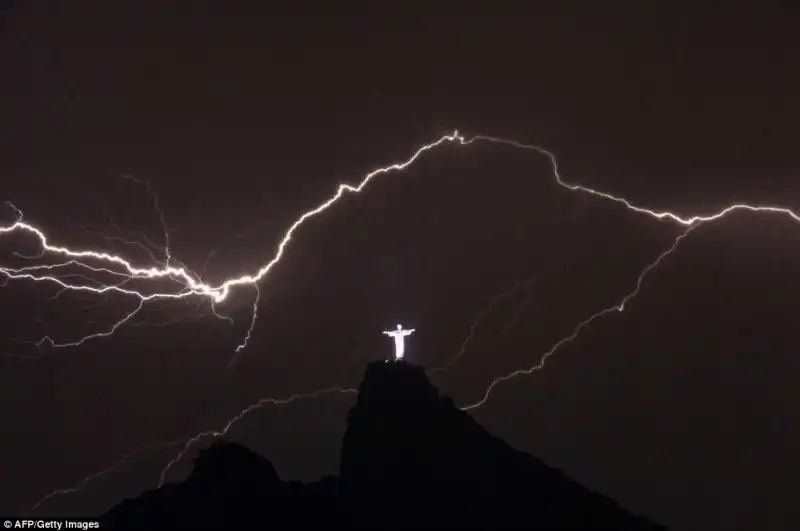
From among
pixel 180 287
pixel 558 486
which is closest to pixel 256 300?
pixel 180 287

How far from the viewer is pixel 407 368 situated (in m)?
8.26

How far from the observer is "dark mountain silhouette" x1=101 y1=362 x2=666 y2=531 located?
25.7ft

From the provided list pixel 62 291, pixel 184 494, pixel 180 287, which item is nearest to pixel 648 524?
pixel 184 494

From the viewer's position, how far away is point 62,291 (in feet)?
38.7

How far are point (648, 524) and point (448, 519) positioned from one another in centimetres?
255

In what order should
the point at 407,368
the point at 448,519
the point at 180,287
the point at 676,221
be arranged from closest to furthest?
the point at 448,519 < the point at 407,368 < the point at 180,287 < the point at 676,221

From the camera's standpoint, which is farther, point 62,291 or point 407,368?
point 62,291

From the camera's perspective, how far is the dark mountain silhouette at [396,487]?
783 cm

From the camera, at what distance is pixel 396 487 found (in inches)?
313

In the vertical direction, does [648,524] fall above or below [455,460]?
below

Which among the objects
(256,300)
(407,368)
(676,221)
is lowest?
(407,368)

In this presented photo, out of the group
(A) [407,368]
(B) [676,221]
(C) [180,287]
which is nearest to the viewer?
(A) [407,368]

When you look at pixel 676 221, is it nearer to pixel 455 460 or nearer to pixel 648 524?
pixel 648 524

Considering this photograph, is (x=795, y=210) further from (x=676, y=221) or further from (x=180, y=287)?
(x=180, y=287)
